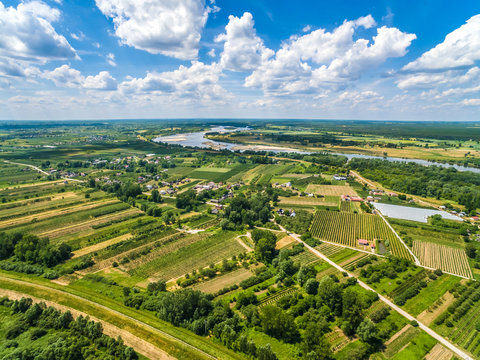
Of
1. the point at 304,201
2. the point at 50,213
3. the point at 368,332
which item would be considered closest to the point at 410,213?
the point at 304,201

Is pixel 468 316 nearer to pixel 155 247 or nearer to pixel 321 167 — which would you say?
pixel 155 247

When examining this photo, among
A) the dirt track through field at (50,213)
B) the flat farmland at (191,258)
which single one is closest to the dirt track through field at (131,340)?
the flat farmland at (191,258)

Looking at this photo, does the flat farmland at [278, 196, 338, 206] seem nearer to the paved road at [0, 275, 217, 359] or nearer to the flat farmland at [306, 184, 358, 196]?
the flat farmland at [306, 184, 358, 196]

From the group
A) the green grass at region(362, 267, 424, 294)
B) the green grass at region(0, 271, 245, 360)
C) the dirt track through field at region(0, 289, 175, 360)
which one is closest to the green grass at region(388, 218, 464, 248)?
the green grass at region(362, 267, 424, 294)

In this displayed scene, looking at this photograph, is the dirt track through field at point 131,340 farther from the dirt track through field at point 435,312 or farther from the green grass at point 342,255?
the dirt track through field at point 435,312

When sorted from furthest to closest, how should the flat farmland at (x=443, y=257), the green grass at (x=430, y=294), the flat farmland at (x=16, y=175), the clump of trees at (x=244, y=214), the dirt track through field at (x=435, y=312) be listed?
the flat farmland at (x=16, y=175), the clump of trees at (x=244, y=214), the flat farmland at (x=443, y=257), the green grass at (x=430, y=294), the dirt track through field at (x=435, y=312)

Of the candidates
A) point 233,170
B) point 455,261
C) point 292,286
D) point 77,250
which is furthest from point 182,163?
point 455,261
